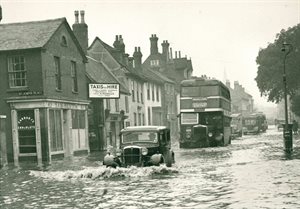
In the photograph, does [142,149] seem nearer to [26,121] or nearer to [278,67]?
[26,121]

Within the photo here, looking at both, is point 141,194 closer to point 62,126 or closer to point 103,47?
point 62,126

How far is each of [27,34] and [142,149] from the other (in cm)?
1498

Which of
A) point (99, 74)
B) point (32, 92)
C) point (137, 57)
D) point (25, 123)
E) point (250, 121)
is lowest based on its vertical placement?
point (250, 121)

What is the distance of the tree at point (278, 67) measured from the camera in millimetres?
56094

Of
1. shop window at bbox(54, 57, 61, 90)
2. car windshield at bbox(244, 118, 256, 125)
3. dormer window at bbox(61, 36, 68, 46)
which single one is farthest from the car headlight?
car windshield at bbox(244, 118, 256, 125)

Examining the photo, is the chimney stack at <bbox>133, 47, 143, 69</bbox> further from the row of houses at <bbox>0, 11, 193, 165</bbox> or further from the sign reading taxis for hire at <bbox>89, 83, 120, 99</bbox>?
the sign reading taxis for hire at <bbox>89, 83, 120, 99</bbox>

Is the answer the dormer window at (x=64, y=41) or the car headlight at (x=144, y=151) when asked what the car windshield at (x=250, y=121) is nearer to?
the dormer window at (x=64, y=41)

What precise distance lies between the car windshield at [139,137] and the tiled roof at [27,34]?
37.7ft

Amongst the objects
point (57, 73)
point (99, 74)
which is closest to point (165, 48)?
point (99, 74)

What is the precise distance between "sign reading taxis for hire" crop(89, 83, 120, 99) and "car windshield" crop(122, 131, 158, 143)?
1631cm

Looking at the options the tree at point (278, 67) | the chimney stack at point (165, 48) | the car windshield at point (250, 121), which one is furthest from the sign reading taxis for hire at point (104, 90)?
the chimney stack at point (165, 48)

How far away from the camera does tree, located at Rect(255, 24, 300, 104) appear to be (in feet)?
184

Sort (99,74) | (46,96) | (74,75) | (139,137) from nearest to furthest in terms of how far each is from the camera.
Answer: (139,137) < (46,96) < (74,75) < (99,74)

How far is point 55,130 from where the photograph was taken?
30547 millimetres
